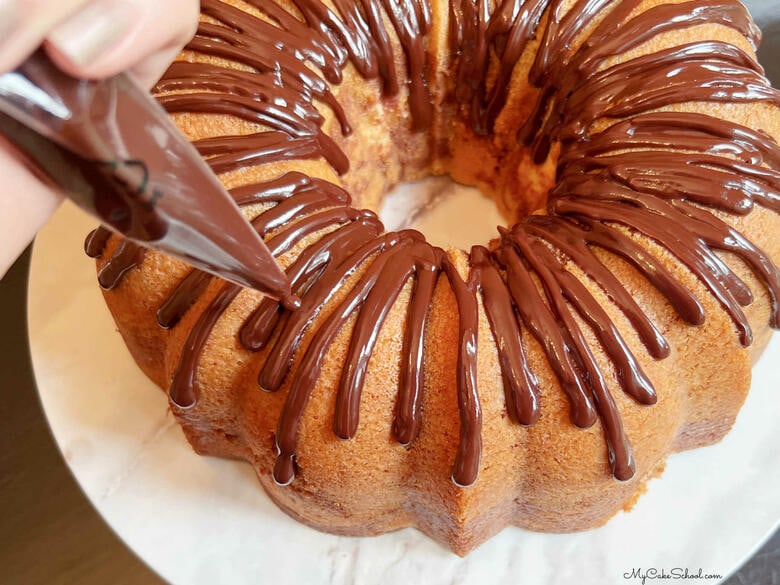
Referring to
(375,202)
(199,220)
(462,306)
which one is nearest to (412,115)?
(375,202)

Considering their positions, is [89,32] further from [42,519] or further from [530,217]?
[42,519]

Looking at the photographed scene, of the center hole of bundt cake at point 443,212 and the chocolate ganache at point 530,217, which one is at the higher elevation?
the chocolate ganache at point 530,217

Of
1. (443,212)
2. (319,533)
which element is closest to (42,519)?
(319,533)

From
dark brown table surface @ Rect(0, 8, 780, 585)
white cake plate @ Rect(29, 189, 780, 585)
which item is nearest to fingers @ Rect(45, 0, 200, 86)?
white cake plate @ Rect(29, 189, 780, 585)

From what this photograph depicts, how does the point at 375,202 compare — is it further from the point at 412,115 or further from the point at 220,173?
the point at 220,173

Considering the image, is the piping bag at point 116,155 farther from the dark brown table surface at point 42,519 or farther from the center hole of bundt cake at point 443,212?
the dark brown table surface at point 42,519

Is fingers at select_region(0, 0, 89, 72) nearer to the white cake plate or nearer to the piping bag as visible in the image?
the piping bag

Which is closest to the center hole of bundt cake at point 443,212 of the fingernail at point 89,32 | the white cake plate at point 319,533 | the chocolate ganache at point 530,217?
the chocolate ganache at point 530,217
